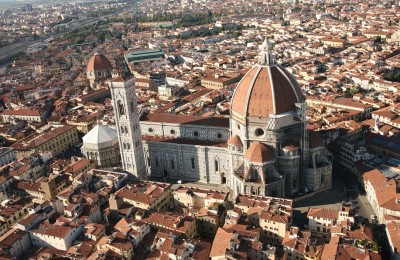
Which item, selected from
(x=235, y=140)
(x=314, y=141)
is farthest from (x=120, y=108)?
(x=314, y=141)

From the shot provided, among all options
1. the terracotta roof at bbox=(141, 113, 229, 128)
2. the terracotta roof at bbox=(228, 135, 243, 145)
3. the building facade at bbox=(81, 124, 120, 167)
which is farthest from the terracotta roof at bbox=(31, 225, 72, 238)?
the terracotta roof at bbox=(141, 113, 229, 128)

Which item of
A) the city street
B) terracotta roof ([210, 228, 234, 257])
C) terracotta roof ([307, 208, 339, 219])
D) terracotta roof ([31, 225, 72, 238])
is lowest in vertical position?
the city street

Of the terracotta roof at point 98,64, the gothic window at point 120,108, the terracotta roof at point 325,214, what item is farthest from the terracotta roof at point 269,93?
the terracotta roof at point 98,64

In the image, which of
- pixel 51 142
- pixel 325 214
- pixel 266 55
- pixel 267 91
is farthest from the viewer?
pixel 51 142

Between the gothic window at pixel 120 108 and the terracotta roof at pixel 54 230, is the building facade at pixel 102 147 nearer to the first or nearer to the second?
the gothic window at pixel 120 108

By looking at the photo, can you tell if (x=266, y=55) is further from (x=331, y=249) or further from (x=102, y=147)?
(x=102, y=147)

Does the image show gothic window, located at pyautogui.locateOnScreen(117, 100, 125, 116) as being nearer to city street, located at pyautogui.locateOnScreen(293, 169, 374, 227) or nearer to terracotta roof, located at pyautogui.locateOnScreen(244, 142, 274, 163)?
terracotta roof, located at pyautogui.locateOnScreen(244, 142, 274, 163)

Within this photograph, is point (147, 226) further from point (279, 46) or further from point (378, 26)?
point (378, 26)
